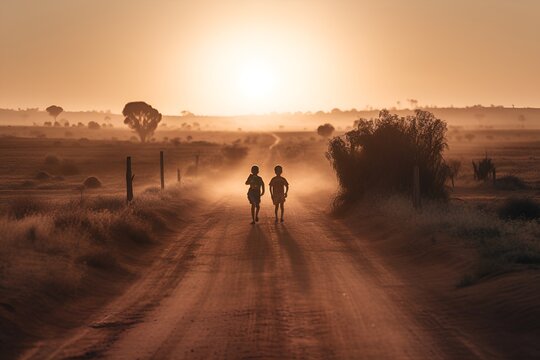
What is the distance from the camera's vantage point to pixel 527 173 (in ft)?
207

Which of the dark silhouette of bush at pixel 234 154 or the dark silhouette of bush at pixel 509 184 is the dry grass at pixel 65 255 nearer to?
the dark silhouette of bush at pixel 509 184

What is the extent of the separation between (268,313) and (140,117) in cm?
12703

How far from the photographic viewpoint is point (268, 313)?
1230 centimetres

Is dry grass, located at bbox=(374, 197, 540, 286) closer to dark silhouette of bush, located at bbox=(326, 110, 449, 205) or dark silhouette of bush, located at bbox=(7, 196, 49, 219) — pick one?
dark silhouette of bush, located at bbox=(326, 110, 449, 205)

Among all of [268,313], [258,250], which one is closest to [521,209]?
[258,250]

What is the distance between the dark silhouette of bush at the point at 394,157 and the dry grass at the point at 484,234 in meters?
2.59

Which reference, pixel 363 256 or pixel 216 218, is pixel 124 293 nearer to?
pixel 363 256

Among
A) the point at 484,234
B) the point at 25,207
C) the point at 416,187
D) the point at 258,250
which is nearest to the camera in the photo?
the point at 484,234

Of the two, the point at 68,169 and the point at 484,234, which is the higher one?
the point at 484,234

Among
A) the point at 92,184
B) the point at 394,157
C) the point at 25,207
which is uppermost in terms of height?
the point at 394,157

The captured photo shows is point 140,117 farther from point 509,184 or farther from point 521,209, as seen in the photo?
point 521,209

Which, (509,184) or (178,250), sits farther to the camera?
(509,184)

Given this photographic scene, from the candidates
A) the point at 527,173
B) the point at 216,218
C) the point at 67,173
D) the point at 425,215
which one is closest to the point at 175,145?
the point at 67,173

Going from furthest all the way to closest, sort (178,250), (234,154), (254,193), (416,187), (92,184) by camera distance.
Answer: (234,154), (92,184), (254,193), (416,187), (178,250)
